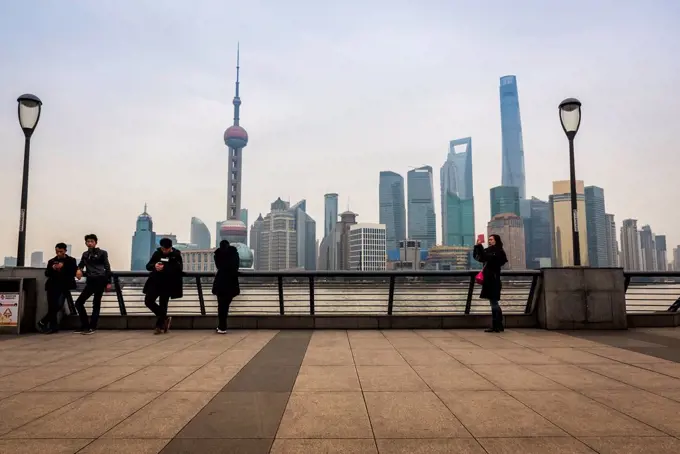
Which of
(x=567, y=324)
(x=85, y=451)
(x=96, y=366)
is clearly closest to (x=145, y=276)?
(x=96, y=366)

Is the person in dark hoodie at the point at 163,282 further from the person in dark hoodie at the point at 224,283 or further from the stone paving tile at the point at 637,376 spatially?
the stone paving tile at the point at 637,376

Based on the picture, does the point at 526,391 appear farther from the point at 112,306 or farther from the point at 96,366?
the point at 112,306

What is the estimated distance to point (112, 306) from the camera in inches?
368

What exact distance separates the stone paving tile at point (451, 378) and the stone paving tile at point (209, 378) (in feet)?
7.27

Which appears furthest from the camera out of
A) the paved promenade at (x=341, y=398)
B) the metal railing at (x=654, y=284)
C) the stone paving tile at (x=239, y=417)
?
the metal railing at (x=654, y=284)

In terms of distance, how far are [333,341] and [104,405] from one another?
13.5 feet

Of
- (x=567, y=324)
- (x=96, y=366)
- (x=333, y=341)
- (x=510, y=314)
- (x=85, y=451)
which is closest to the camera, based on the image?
(x=85, y=451)

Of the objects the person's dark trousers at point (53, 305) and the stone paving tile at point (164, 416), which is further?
the person's dark trousers at point (53, 305)

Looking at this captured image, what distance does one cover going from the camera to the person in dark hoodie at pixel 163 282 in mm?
8117

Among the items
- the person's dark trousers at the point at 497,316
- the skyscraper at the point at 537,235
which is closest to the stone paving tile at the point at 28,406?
the person's dark trousers at the point at 497,316

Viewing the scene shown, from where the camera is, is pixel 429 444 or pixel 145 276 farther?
pixel 145 276

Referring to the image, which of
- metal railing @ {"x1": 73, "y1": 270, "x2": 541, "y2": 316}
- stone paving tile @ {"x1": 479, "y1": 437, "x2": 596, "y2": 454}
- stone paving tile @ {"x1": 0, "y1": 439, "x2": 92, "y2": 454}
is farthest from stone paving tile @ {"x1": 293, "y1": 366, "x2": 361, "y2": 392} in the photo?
metal railing @ {"x1": 73, "y1": 270, "x2": 541, "y2": 316}

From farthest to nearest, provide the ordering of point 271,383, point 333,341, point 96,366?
point 333,341 → point 96,366 → point 271,383

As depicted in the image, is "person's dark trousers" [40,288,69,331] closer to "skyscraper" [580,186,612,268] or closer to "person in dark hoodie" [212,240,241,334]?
"person in dark hoodie" [212,240,241,334]
